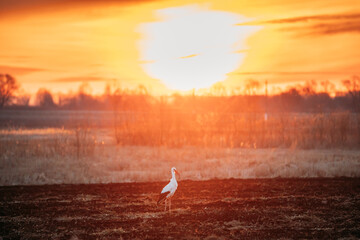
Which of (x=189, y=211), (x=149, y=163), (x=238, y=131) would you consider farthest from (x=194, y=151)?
(x=189, y=211)

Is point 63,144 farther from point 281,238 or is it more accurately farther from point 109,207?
point 281,238

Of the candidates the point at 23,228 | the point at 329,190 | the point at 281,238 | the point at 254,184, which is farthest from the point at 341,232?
the point at 23,228

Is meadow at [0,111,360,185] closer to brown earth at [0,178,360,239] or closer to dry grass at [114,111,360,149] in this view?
dry grass at [114,111,360,149]

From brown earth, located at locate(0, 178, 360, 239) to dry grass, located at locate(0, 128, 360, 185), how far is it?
153 centimetres

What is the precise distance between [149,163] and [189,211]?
7.59 meters

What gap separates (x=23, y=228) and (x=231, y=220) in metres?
4.48

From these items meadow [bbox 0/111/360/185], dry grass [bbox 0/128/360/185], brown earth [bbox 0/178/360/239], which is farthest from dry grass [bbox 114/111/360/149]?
brown earth [bbox 0/178/360/239]

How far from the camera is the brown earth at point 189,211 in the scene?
823 centimetres

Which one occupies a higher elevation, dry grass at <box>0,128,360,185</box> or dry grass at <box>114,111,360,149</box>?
dry grass at <box>114,111,360,149</box>

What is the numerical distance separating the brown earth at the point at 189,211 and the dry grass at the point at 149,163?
153cm

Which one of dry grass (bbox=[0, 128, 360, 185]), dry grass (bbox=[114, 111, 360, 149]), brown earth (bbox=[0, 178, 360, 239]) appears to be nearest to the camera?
brown earth (bbox=[0, 178, 360, 239])

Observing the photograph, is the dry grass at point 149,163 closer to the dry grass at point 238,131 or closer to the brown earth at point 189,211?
the dry grass at point 238,131

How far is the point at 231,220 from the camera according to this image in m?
9.09

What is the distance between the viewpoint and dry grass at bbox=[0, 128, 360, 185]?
49.6 feet
